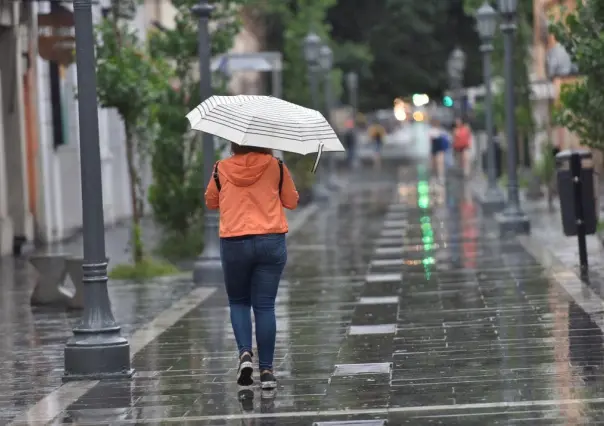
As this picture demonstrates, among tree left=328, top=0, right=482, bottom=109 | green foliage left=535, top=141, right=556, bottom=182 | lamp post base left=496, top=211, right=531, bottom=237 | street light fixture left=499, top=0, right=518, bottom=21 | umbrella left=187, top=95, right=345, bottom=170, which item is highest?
tree left=328, top=0, right=482, bottom=109

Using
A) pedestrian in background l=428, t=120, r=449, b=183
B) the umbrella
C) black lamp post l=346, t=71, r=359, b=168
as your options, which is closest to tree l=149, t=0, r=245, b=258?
the umbrella

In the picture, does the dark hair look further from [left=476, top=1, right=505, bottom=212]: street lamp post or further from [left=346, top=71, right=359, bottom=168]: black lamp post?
[left=346, top=71, right=359, bottom=168]: black lamp post

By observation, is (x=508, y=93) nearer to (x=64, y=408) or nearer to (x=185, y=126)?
(x=185, y=126)

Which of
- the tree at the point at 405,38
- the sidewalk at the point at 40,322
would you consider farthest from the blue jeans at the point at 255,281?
the tree at the point at 405,38

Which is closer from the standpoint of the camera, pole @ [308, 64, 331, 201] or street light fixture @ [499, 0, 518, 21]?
street light fixture @ [499, 0, 518, 21]

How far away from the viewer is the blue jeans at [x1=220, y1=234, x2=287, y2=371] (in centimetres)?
987

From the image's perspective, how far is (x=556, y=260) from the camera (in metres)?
18.4

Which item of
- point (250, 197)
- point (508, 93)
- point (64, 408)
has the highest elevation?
point (508, 93)

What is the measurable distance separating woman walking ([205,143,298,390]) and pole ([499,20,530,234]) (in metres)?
13.6

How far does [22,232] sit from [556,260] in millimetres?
10039

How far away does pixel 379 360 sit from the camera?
11.0 meters

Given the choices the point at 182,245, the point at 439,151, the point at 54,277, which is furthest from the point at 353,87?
the point at 54,277

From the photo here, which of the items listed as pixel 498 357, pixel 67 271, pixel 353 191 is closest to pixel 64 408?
pixel 498 357

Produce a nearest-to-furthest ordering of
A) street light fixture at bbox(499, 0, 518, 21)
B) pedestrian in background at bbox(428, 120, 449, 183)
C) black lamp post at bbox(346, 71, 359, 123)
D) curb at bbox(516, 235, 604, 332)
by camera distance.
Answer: curb at bbox(516, 235, 604, 332), street light fixture at bbox(499, 0, 518, 21), pedestrian in background at bbox(428, 120, 449, 183), black lamp post at bbox(346, 71, 359, 123)
